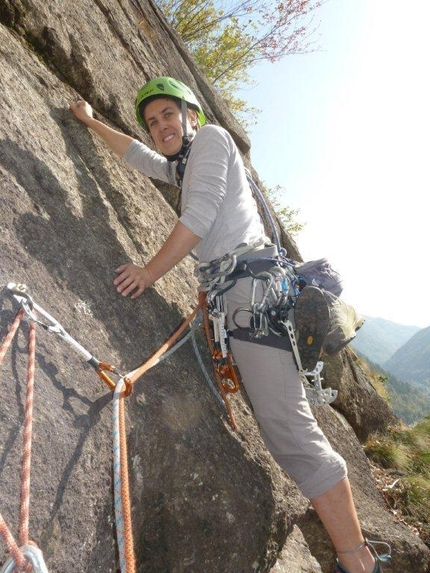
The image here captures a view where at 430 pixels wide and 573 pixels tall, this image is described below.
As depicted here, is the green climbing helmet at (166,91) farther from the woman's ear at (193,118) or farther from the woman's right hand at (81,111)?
the woman's right hand at (81,111)

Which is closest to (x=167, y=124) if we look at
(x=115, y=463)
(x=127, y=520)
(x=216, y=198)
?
(x=216, y=198)

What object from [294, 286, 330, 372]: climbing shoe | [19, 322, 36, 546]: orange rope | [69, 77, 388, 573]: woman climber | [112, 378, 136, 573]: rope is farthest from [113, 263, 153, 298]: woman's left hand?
[294, 286, 330, 372]: climbing shoe

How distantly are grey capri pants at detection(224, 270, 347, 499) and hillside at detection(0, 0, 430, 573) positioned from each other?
34 cm

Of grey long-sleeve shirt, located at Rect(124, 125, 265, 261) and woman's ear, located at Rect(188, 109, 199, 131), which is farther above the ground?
woman's ear, located at Rect(188, 109, 199, 131)

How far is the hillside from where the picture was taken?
219 cm

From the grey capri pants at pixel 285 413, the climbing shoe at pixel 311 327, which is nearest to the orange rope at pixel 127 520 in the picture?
the grey capri pants at pixel 285 413

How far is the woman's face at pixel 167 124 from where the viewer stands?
3852 millimetres

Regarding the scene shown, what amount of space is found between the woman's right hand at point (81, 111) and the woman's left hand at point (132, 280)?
1.88m

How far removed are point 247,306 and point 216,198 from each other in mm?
901

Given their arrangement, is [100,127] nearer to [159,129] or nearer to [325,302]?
[159,129]

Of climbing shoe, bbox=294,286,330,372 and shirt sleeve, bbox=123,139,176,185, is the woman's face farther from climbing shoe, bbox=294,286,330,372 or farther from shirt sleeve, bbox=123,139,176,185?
climbing shoe, bbox=294,286,330,372

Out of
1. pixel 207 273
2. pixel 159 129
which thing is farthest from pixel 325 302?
pixel 159 129

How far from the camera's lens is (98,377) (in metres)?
2.61

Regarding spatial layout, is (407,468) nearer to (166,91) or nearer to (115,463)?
(115,463)
